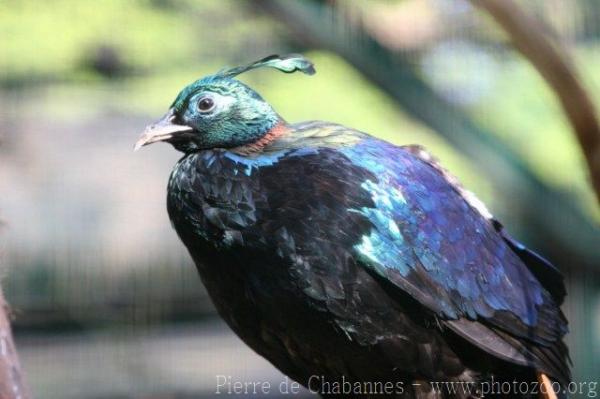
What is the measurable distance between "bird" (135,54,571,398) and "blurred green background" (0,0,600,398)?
1174mm

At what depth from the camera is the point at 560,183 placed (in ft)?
12.7

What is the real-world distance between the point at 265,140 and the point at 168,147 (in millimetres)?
1578

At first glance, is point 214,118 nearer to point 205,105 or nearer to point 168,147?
point 205,105

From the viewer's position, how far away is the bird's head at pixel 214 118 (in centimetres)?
251

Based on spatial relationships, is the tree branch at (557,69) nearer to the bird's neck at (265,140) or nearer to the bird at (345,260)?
the bird at (345,260)

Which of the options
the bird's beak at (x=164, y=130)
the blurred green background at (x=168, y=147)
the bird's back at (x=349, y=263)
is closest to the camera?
the bird's back at (x=349, y=263)

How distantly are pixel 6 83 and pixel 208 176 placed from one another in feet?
5.92

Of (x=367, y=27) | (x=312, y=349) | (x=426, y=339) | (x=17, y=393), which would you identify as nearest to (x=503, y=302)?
(x=426, y=339)

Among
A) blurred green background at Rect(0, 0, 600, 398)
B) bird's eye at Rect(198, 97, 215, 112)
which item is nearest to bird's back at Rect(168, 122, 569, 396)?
bird's eye at Rect(198, 97, 215, 112)

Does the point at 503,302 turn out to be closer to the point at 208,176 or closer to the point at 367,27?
the point at 208,176

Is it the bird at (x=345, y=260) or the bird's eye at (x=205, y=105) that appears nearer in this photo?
the bird at (x=345, y=260)

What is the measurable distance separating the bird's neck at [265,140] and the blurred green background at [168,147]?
1.18 m

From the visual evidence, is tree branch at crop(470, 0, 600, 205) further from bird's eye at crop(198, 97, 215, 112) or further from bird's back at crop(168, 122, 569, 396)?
bird's eye at crop(198, 97, 215, 112)

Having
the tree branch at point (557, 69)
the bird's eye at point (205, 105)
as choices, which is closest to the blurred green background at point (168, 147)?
the tree branch at point (557, 69)
